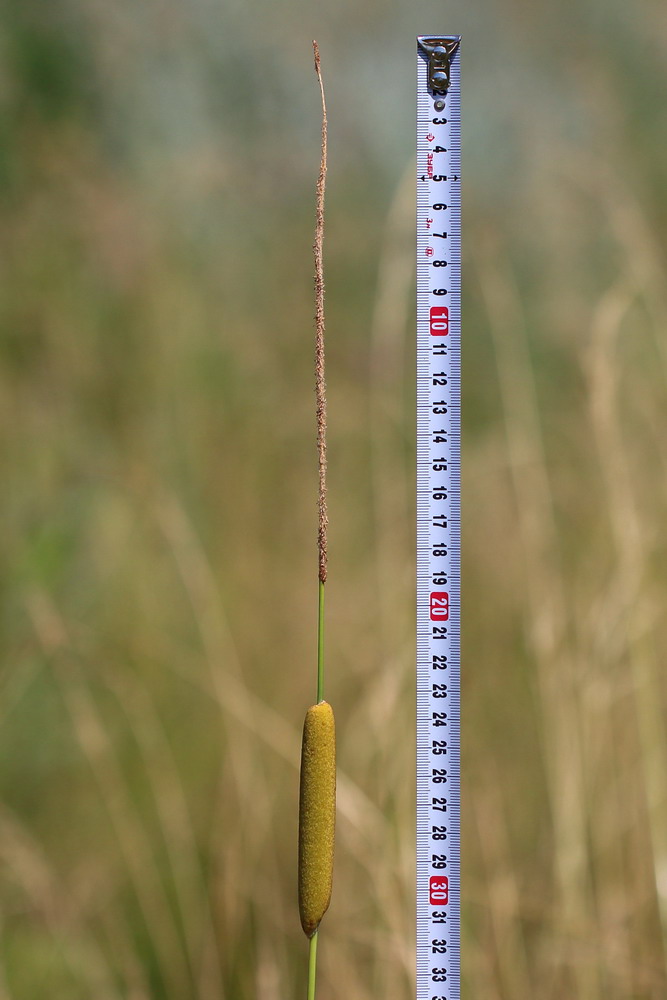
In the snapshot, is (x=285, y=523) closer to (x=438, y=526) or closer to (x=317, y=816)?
(x=438, y=526)

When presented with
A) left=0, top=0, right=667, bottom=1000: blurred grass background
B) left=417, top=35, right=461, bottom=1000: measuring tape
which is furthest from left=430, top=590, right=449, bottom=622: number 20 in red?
left=0, top=0, right=667, bottom=1000: blurred grass background

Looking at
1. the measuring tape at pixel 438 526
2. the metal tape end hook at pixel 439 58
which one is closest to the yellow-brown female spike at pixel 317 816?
the measuring tape at pixel 438 526

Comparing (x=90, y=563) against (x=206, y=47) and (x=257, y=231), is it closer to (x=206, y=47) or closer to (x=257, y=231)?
(x=257, y=231)

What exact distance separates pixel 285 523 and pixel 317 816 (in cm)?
71

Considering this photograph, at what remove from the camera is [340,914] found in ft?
3.10

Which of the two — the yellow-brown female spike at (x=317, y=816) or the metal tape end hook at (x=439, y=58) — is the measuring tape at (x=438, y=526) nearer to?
the metal tape end hook at (x=439, y=58)

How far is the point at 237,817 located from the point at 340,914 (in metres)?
0.14

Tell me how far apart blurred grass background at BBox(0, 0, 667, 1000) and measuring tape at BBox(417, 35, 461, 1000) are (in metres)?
0.14

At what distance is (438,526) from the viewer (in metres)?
0.70

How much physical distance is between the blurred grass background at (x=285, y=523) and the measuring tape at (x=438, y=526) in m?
0.14

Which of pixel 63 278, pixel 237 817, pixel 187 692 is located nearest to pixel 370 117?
pixel 63 278

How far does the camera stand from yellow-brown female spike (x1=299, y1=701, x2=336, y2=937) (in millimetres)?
493

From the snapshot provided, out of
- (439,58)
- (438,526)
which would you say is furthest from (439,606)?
(439,58)

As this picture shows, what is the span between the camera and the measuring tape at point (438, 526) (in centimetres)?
70
